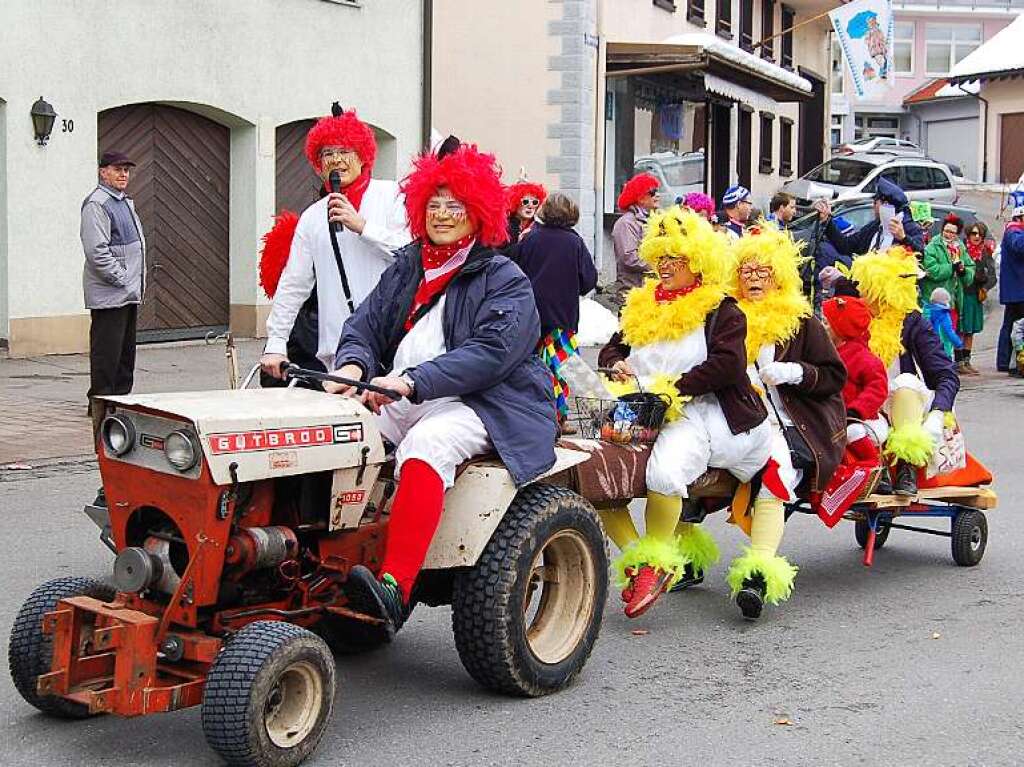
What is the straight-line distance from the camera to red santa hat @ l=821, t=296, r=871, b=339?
749 cm

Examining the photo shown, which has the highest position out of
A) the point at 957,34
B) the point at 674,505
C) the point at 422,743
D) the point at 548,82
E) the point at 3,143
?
the point at 957,34

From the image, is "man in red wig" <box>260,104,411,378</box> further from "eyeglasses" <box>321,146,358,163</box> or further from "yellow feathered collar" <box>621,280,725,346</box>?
"yellow feathered collar" <box>621,280,725,346</box>

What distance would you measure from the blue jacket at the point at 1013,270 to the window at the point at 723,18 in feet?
53.2

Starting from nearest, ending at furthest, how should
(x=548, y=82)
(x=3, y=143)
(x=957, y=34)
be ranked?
1. (x=3, y=143)
2. (x=548, y=82)
3. (x=957, y=34)

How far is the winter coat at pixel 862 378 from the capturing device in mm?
7363

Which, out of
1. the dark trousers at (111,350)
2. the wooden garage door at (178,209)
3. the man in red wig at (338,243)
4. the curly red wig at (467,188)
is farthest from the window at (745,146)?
the curly red wig at (467,188)

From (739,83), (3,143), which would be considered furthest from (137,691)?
(739,83)

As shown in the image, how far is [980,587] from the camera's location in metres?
7.23

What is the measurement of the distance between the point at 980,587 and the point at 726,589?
3.91 feet

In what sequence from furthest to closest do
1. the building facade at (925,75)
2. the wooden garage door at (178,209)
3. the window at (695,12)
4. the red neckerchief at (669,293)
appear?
the building facade at (925,75) → the window at (695,12) → the wooden garage door at (178,209) → the red neckerchief at (669,293)

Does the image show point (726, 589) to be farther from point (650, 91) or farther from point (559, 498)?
point (650, 91)

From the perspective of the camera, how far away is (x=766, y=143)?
3716 centimetres

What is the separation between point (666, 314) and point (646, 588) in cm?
116

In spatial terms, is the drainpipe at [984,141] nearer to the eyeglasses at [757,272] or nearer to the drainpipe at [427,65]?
the drainpipe at [427,65]
